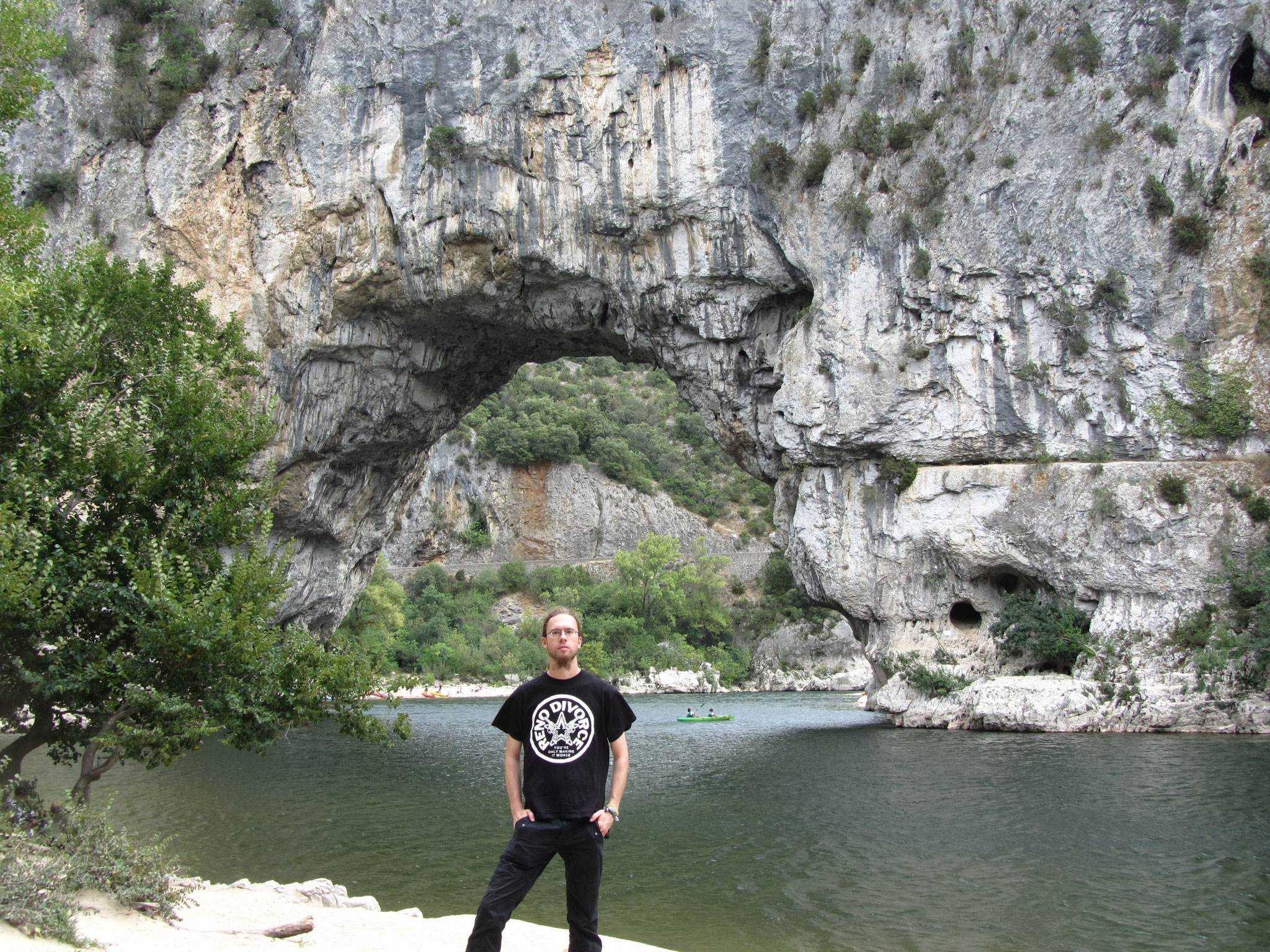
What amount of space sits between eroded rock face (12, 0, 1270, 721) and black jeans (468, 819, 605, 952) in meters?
20.2

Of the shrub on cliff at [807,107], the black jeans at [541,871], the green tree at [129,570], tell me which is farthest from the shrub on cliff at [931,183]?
the black jeans at [541,871]

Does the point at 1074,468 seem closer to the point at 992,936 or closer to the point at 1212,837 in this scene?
the point at 1212,837

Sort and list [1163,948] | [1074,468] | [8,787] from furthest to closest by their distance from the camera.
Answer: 1. [1074,468]
2. [1163,948]
3. [8,787]

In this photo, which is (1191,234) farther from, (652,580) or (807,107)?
(652,580)

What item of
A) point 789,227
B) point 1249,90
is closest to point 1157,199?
point 1249,90

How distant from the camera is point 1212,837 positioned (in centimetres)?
1067

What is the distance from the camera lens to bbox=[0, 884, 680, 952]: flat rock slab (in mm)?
5617

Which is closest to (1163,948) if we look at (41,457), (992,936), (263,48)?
(992,936)

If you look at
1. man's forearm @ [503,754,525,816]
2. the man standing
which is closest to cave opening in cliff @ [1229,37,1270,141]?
the man standing

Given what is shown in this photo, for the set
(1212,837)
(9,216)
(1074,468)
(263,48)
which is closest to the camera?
(9,216)

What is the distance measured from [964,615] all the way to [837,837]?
1524 cm

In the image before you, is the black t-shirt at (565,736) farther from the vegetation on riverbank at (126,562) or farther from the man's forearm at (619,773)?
the vegetation on riverbank at (126,562)

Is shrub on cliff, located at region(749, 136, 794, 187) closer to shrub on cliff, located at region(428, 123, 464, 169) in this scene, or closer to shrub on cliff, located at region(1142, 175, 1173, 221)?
shrub on cliff, located at region(428, 123, 464, 169)

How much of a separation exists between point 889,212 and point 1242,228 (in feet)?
26.1
